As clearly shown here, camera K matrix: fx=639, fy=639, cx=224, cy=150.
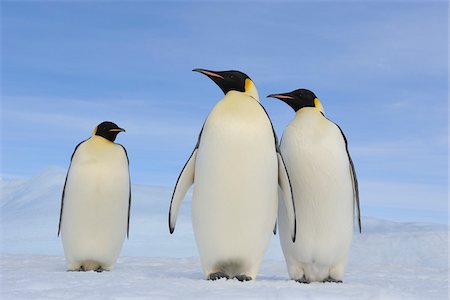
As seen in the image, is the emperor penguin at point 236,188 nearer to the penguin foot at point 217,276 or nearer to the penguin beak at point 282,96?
the penguin foot at point 217,276

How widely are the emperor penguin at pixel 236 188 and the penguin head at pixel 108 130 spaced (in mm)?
1685

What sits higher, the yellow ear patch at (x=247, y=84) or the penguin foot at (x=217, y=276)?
the yellow ear patch at (x=247, y=84)

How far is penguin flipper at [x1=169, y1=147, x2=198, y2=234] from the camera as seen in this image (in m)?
4.35

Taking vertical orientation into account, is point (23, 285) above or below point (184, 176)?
below

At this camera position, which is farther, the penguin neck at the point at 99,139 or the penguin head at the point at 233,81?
the penguin neck at the point at 99,139

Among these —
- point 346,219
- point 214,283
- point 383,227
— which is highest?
point 346,219

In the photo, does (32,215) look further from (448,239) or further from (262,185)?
(262,185)

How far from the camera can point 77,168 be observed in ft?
18.5

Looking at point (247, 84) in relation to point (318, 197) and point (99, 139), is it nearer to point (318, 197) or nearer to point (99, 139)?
point (318, 197)

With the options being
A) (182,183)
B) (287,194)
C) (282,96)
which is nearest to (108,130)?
(182,183)

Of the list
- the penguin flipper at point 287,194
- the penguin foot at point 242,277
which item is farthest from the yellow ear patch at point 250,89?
the penguin foot at point 242,277

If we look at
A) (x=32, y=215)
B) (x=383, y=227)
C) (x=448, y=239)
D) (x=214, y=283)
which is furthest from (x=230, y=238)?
(x=32, y=215)

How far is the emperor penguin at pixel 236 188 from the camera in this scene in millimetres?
4086

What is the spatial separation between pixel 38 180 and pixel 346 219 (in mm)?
15254
